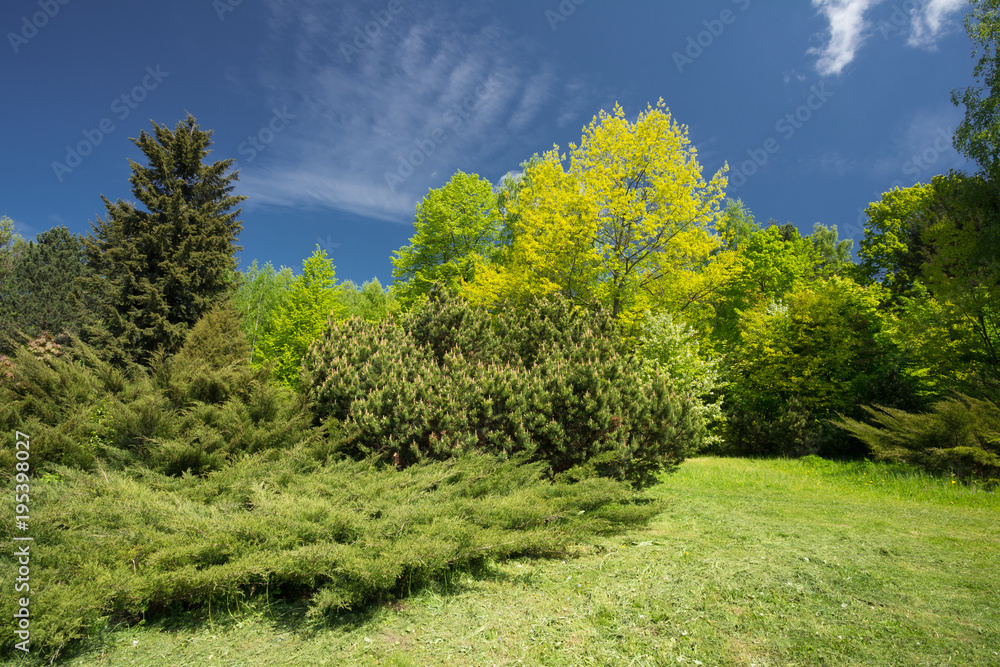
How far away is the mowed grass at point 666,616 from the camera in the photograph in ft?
9.18

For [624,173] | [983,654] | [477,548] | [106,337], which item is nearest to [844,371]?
[624,173]

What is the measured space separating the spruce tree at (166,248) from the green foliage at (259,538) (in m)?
15.7

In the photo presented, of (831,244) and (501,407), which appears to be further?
(831,244)

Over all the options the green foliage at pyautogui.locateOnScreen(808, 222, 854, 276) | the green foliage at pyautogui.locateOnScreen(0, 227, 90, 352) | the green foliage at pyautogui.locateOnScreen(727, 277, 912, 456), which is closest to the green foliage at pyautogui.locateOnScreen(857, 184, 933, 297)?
the green foliage at pyautogui.locateOnScreen(727, 277, 912, 456)

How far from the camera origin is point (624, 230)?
12.1m

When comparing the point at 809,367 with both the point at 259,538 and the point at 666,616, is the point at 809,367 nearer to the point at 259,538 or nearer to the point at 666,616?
the point at 666,616

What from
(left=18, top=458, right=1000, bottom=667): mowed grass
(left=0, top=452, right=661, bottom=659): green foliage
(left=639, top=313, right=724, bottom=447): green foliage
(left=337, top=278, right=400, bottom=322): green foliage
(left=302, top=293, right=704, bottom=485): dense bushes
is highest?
(left=337, top=278, right=400, bottom=322): green foliage

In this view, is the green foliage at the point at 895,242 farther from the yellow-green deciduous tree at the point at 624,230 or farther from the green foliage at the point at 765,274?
the yellow-green deciduous tree at the point at 624,230

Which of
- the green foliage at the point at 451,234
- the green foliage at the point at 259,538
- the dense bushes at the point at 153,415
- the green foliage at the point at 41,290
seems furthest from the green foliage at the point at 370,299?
the green foliage at the point at 259,538

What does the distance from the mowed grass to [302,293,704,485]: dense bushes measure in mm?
1852

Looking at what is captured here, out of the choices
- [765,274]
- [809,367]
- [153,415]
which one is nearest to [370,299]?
[765,274]

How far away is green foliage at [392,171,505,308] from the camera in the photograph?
19609 millimetres

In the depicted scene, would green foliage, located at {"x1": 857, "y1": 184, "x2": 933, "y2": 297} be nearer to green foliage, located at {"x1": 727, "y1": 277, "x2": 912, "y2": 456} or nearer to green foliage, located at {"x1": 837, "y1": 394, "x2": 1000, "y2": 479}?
green foliage, located at {"x1": 727, "y1": 277, "x2": 912, "y2": 456}

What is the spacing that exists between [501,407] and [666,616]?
4.06 meters
